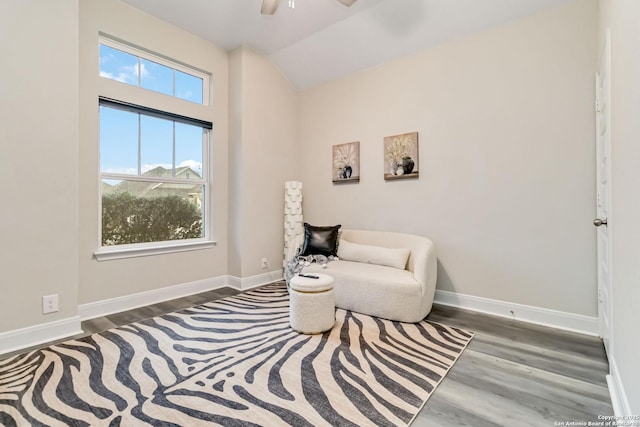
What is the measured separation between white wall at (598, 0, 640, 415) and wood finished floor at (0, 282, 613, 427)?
0.21 m

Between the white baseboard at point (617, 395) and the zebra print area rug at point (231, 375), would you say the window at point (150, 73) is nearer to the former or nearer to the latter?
the zebra print area rug at point (231, 375)

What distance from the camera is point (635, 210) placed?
4.03ft

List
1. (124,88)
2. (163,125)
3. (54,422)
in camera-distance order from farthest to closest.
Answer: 1. (163,125)
2. (124,88)
3. (54,422)

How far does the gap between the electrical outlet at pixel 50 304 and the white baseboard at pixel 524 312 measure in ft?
11.5

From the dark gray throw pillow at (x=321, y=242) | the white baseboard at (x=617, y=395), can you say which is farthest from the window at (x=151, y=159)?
the white baseboard at (x=617, y=395)

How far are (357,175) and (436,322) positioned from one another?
1.97 m

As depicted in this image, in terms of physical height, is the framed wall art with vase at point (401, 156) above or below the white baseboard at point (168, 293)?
above

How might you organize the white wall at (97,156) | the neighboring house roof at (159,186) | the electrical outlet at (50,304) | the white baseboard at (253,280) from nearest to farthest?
1. the electrical outlet at (50,304)
2. the white wall at (97,156)
3. the neighboring house roof at (159,186)
4. the white baseboard at (253,280)

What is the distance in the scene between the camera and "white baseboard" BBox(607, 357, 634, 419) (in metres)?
1.38

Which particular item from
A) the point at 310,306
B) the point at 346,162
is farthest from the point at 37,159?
the point at 346,162

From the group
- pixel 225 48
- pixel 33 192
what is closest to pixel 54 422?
pixel 33 192

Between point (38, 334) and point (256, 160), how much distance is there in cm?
266

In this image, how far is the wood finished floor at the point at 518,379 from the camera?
59.2 inches

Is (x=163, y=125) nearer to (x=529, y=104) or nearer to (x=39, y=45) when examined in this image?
(x=39, y=45)
